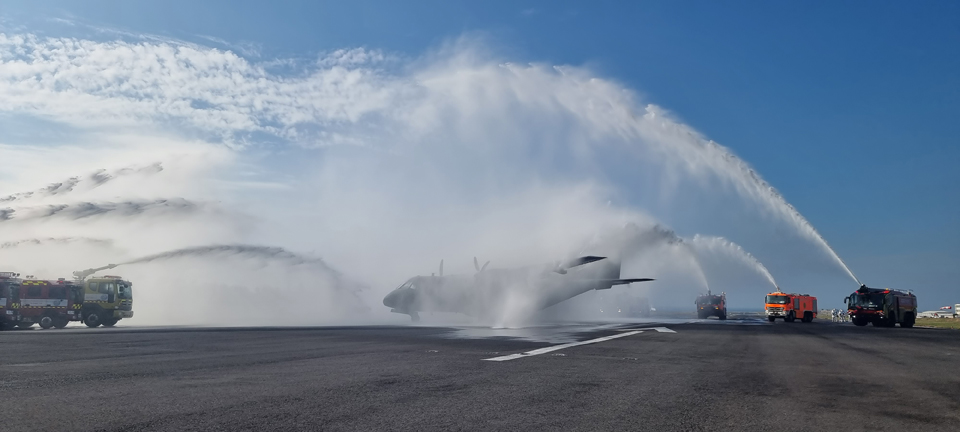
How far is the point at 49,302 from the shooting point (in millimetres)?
38844

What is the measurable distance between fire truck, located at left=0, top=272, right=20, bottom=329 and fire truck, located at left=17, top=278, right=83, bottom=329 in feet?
1.04

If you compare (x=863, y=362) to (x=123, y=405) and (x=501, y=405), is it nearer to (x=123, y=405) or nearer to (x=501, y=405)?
(x=501, y=405)

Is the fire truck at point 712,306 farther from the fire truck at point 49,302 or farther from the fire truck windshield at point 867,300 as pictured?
the fire truck at point 49,302

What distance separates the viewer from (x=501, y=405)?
25.6ft

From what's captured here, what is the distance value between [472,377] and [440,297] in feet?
117

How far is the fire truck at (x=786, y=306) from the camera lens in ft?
189

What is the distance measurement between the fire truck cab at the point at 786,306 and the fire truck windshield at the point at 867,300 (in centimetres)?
825

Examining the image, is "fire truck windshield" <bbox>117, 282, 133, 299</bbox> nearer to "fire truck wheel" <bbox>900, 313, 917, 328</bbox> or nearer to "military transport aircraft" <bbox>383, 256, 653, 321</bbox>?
"military transport aircraft" <bbox>383, 256, 653, 321</bbox>

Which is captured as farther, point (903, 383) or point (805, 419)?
point (903, 383)

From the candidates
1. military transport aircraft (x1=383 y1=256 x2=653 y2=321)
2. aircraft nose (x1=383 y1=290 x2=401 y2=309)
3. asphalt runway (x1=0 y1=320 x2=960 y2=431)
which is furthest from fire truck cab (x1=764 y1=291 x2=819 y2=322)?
asphalt runway (x1=0 y1=320 x2=960 y2=431)

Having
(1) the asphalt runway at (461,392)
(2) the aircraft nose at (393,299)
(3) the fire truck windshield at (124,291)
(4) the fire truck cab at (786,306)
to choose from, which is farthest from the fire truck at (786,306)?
(3) the fire truck windshield at (124,291)

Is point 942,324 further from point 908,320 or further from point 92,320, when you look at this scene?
point 92,320

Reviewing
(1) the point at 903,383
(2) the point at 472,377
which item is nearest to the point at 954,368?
(1) the point at 903,383

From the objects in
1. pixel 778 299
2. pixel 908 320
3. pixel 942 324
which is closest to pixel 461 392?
pixel 908 320
